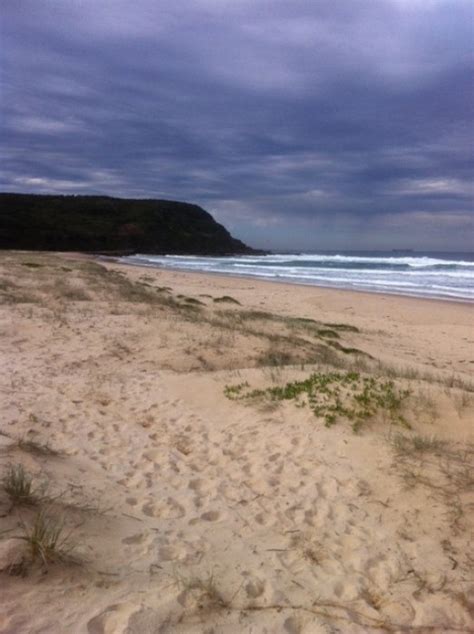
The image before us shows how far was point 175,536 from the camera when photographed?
3654mm

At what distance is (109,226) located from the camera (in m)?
84.9

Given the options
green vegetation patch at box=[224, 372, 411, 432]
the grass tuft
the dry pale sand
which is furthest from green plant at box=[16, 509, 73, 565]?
green vegetation patch at box=[224, 372, 411, 432]

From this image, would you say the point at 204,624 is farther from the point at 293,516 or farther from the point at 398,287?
the point at 398,287

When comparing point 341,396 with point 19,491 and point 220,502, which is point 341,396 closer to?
point 220,502

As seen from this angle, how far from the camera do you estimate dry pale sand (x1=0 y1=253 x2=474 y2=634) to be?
2.89 metres

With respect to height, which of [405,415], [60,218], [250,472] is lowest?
[250,472]

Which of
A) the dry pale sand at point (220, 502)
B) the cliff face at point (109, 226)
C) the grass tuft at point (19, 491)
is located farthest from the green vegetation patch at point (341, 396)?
the cliff face at point (109, 226)


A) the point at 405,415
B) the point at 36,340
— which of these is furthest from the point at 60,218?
the point at 405,415

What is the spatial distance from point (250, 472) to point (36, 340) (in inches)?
246

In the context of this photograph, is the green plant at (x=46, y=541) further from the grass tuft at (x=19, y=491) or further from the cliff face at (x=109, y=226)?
the cliff face at (x=109, y=226)

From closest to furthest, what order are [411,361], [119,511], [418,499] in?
[119,511]
[418,499]
[411,361]

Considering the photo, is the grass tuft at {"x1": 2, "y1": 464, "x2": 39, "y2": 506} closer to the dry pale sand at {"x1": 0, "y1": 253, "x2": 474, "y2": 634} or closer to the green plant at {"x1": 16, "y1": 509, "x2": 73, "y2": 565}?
the dry pale sand at {"x1": 0, "y1": 253, "x2": 474, "y2": 634}

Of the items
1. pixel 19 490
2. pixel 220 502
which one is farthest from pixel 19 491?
pixel 220 502

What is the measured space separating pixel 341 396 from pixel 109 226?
8301 centimetres
